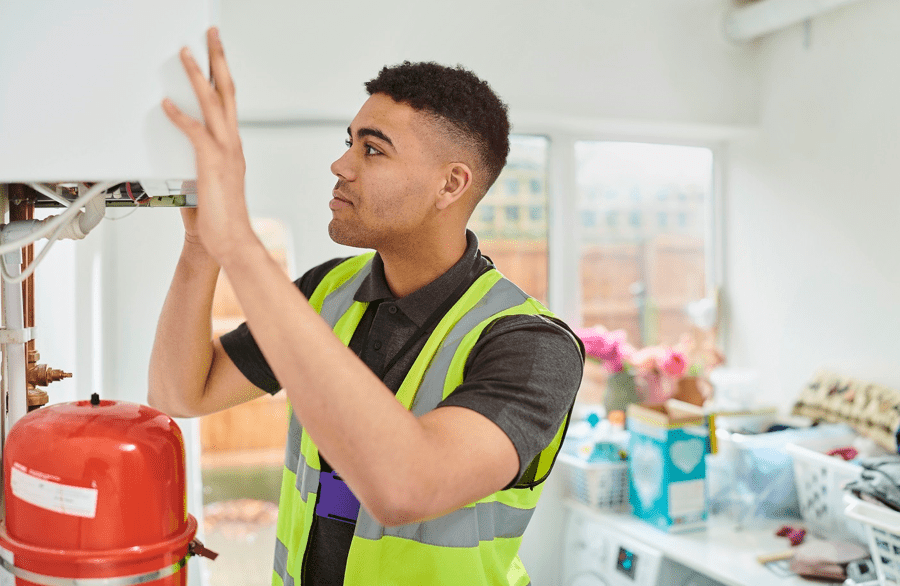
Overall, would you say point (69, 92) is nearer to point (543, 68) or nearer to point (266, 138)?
point (266, 138)

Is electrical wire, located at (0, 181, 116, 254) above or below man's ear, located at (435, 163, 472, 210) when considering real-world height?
below

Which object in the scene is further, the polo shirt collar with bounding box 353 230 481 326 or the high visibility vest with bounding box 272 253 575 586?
the polo shirt collar with bounding box 353 230 481 326

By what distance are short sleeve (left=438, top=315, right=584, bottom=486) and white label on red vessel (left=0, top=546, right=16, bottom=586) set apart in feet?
1.55

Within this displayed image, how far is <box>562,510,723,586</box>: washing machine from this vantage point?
2.06 meters

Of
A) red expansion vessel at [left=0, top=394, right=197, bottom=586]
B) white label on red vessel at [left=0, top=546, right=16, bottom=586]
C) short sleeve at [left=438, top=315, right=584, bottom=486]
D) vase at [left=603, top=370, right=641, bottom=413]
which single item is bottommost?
vase at [left=603, top=370, right=641, bottom=413]

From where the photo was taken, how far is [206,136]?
0.67 m

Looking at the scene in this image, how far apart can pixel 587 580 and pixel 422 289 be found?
1.56m

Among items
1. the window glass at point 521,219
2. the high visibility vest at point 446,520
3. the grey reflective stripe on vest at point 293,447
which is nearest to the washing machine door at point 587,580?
the window glass at point 521,219

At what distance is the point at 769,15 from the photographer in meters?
2.51

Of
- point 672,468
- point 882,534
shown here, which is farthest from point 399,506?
point 672,468

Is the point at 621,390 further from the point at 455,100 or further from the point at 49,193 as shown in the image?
the point at 49,193

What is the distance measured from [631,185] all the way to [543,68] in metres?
0.64

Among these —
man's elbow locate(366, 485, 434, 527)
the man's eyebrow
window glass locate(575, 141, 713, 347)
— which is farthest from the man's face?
window glass locate(575, 141, 713, 347)

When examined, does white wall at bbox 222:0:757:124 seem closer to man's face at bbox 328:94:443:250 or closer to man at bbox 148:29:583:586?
man at bbox 148:29:583:586
